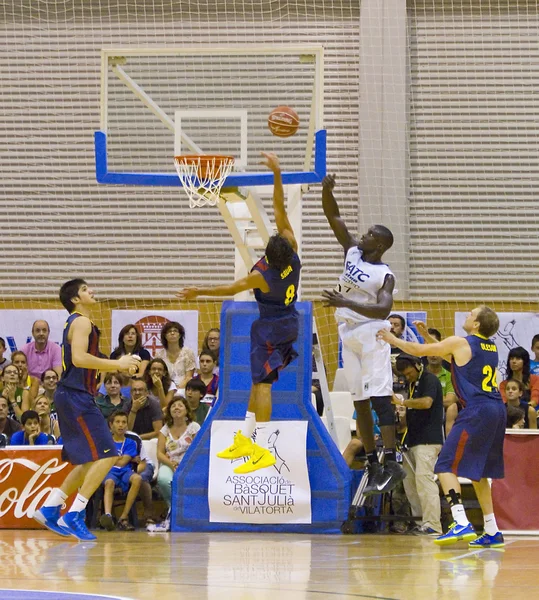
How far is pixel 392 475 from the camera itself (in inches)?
367

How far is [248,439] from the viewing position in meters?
9.27

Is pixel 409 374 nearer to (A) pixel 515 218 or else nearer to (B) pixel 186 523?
(B) pixel 186 523

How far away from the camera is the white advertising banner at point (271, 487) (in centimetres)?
1025

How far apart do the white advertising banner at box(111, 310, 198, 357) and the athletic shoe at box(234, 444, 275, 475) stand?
566 cm

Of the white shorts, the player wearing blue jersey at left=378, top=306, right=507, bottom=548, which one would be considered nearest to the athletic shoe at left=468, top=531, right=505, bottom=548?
the player wearing blue jersey at left=378, top=306, right=507, bottom=548

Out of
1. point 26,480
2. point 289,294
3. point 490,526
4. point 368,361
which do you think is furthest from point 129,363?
point 490,526

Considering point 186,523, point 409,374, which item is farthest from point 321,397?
point 186,523

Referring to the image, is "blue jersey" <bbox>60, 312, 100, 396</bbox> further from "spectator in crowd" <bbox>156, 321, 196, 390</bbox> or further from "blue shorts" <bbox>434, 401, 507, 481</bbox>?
"spectator in crowd" <bbox>156, 321, 196, 390</bbox>

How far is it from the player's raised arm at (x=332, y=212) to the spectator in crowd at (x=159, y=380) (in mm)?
3370

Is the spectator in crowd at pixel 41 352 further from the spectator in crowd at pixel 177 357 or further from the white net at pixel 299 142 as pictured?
the white net at pixel 299 142

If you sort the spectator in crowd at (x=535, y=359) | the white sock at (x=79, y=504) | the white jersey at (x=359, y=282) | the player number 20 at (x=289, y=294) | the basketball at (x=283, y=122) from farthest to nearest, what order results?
the spectator in crowd at (x=535, y=359) → the basketball at (x=283, y=122) → the white jersey at (x=359, y=282) → the player number 20 at (x=289, y=294) → the white sock at (x=79, y=504)

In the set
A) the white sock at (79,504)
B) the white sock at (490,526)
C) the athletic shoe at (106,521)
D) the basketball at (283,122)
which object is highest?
the basketball at (283,122)

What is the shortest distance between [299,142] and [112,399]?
5799 mm

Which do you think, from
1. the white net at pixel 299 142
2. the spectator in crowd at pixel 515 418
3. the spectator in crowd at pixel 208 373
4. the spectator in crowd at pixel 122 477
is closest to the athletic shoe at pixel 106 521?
the spectator in crowd at pixel 122 477
